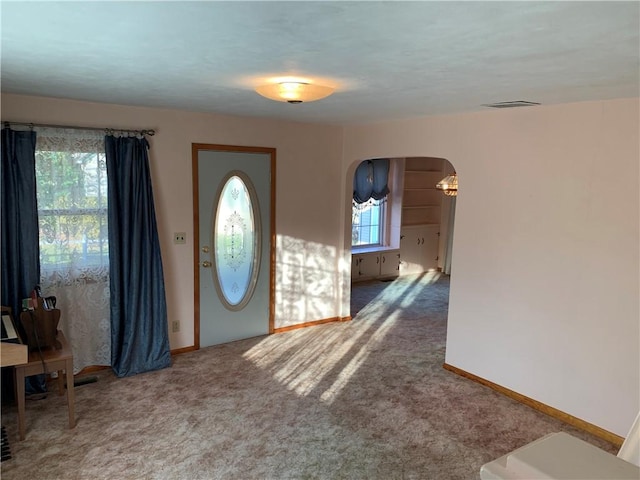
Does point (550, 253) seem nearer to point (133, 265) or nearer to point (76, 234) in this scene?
point (133, 265)

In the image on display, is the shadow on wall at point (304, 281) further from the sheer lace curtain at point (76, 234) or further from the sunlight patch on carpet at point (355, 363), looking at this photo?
the sheer lace curtain at point (76, 234)

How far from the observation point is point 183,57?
211cm

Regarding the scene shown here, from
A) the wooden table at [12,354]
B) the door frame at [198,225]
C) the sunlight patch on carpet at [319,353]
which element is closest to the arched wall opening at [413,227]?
the sunlight patch on carpet at [319,353]

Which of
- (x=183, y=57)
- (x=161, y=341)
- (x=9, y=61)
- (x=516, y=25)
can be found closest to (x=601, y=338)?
(x=516, y=25)

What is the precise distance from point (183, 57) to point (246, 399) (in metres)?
2.59

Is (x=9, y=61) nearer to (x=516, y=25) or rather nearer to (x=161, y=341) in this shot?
(x=516, y=25)

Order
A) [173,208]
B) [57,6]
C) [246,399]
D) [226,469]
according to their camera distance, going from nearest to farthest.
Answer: [57,6] < [226,469] < [246,399] < [173,208]

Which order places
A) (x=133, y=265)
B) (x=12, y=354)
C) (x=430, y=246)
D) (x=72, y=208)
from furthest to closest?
(x=430, y=246), (x=133, y=265), (x=72, y=208), (x=12, y=354)

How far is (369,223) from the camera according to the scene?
8.06 metres

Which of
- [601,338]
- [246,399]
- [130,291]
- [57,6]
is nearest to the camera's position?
[57,6]

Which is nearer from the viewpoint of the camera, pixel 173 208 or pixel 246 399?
pixel 246 399

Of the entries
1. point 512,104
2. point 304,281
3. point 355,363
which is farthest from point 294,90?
point 304,281

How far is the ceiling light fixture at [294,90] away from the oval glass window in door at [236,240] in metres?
2.03

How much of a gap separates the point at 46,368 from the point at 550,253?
11.8ft
